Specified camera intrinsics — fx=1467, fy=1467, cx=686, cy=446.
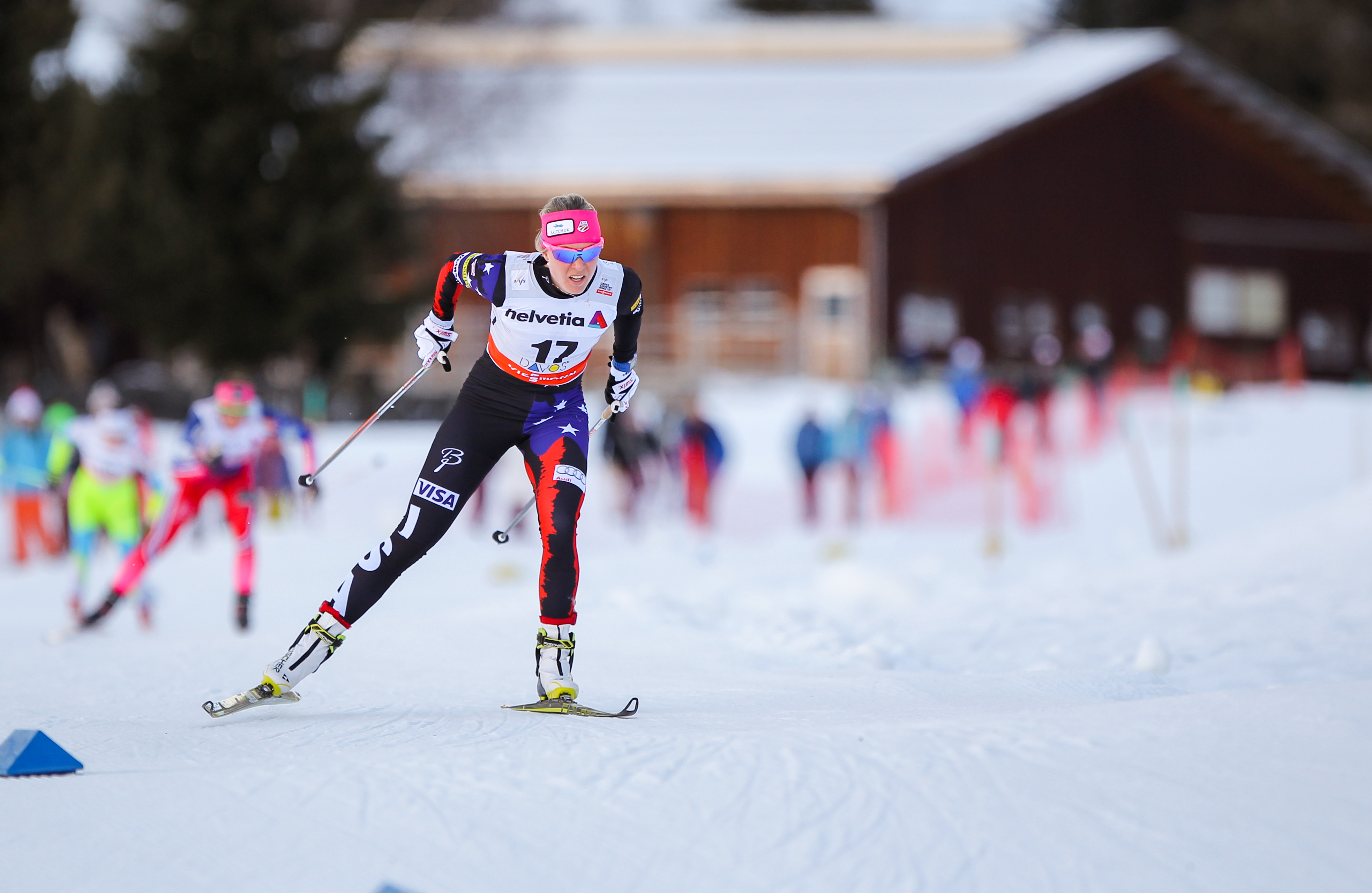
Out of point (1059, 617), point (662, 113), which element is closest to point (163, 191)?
point (662, 113)

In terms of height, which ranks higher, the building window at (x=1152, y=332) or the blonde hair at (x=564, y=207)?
the building window at (x=1152, y=332)

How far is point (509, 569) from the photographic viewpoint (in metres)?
12.4

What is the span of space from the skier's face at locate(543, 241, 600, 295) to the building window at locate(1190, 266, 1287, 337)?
2911cm

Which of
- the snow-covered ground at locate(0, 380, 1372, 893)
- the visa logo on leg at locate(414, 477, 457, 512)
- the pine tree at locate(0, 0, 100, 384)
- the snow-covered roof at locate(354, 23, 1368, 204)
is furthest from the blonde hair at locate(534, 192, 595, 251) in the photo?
the pine tree at locate(0, 0, 100, 384)

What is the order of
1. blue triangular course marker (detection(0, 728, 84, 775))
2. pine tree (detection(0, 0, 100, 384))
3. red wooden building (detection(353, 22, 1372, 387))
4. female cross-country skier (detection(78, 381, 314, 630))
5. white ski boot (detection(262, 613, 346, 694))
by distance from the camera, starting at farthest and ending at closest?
red wooden building (detection(353, 22, 1372, 387))
pine tree (detection(0, 0, 100, 384))
female cross-country skier (detection(78, 381, 314, 630))
white ski boot (detection(262, 613, 346, 694))
blue triangular course marker (detection(0, 728, 84, 775))

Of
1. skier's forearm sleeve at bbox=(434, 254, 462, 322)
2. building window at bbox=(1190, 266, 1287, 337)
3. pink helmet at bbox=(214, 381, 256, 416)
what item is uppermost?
building window at bbox=(1190, 266, 1287, 337)

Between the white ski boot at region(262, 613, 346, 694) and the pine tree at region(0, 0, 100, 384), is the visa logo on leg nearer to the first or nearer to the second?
the white ski boot at region(262, 613, 346, 694)

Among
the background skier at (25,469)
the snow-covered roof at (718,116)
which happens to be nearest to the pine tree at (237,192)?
the snow-covered roof at (718,116)

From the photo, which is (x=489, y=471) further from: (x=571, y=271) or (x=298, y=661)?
(x=298, y=661)

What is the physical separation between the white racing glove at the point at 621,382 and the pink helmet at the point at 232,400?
4.28 meters

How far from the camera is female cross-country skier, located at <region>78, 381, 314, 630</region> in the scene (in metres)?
→ 9.32

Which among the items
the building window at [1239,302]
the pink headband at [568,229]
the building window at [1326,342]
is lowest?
the pink headband at [568,229]

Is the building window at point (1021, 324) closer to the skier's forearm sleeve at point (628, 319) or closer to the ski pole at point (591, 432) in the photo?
the ski pole at point (591, 432)

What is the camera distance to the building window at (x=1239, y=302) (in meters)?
32.4
